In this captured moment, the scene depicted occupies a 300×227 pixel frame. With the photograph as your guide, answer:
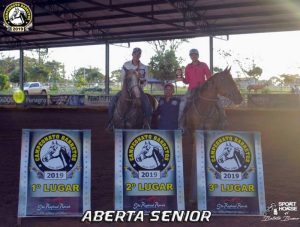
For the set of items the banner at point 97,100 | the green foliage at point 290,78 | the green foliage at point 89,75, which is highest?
the green foliage at point 89,75

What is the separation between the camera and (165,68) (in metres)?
59.2

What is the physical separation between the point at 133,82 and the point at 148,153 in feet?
9.61

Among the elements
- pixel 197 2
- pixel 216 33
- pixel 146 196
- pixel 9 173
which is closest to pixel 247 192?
pixel 146 196

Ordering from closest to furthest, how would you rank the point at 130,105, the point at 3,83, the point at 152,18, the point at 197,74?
the point at 130,105 → the point at 197,74 → the point at 152,18 → the point at 3,83

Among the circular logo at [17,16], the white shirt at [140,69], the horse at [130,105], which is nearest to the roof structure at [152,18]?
the circular logo at [17,16]

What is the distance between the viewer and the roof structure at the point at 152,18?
959 inches

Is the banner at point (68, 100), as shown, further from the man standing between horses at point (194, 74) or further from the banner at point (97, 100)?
the man standing between horses at point (194, 74)

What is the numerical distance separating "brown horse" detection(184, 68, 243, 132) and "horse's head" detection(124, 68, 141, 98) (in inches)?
52.4

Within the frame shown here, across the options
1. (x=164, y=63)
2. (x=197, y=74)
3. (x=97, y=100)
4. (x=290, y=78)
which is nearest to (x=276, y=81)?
(x=290, y=78)

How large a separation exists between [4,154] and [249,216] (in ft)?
22.7

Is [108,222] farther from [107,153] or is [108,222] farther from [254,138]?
[107,153]

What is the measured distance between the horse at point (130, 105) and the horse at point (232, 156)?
3.04 m

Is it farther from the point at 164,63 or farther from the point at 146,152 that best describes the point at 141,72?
the point at 164,63

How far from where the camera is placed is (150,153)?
5.48 m
